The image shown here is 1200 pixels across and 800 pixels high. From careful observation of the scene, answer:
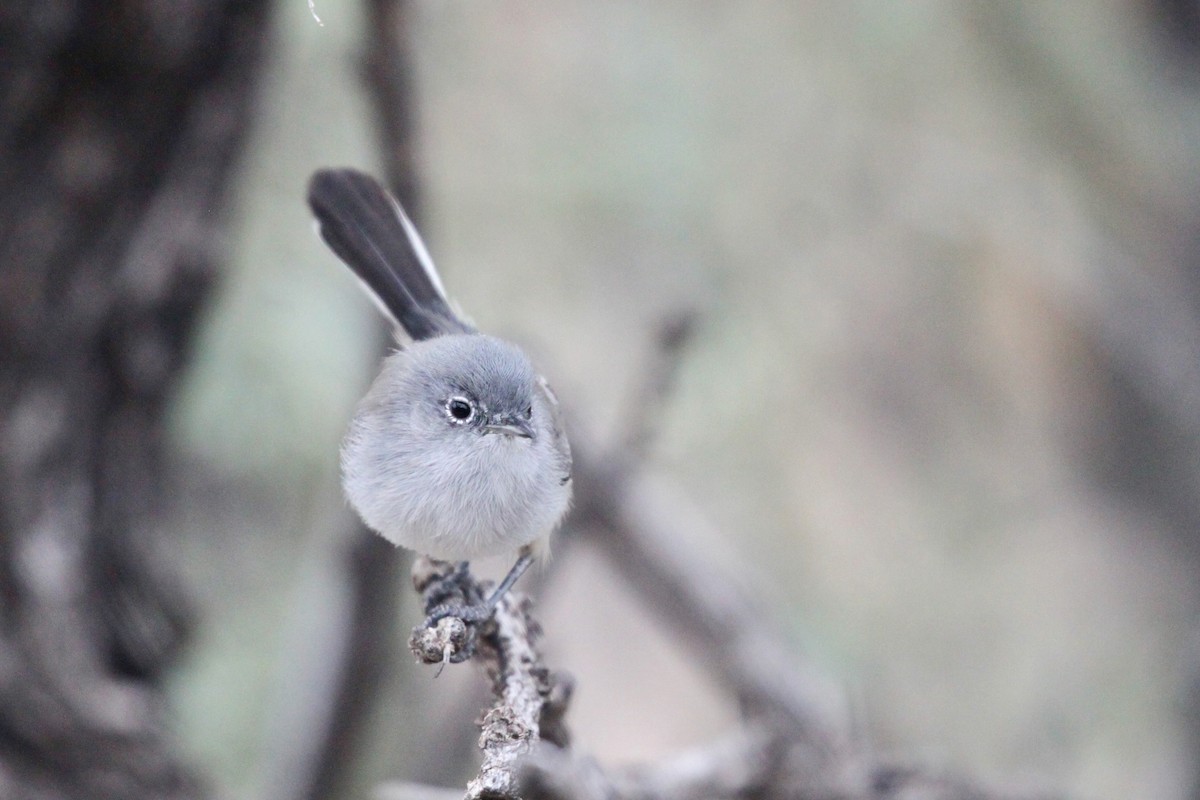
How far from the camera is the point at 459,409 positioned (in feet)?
6.12

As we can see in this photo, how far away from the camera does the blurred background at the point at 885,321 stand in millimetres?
5109

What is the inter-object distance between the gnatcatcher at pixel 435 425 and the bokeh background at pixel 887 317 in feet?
7.97

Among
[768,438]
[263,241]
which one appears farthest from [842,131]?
[263,241]

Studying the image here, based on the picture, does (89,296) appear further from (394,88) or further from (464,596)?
(464,596)

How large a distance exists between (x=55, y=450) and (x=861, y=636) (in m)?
3.57

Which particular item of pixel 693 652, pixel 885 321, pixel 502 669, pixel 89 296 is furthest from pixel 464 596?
pixel 885 321

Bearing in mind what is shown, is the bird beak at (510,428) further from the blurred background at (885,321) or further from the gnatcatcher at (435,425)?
the blurred background at (885,321)

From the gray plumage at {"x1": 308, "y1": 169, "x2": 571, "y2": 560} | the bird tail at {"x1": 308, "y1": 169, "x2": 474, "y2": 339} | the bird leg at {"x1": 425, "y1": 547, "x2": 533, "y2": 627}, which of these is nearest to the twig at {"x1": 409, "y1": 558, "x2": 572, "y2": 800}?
the bird leg at {"x1": 425, "y1": 547, "x2": 533, "y2": 627}

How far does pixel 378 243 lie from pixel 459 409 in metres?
0.29

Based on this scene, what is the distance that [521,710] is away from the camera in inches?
48.4

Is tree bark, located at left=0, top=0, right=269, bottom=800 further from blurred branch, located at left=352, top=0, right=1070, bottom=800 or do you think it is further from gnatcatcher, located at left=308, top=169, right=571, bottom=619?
gnatcatcher, located at left=308, top=169, right=571, bottom=619

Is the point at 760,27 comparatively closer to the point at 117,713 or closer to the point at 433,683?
the point at 433,683

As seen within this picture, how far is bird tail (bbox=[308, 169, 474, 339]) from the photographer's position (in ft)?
5.54

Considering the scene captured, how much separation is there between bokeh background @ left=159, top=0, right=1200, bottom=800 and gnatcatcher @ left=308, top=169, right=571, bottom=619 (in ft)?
7.97
